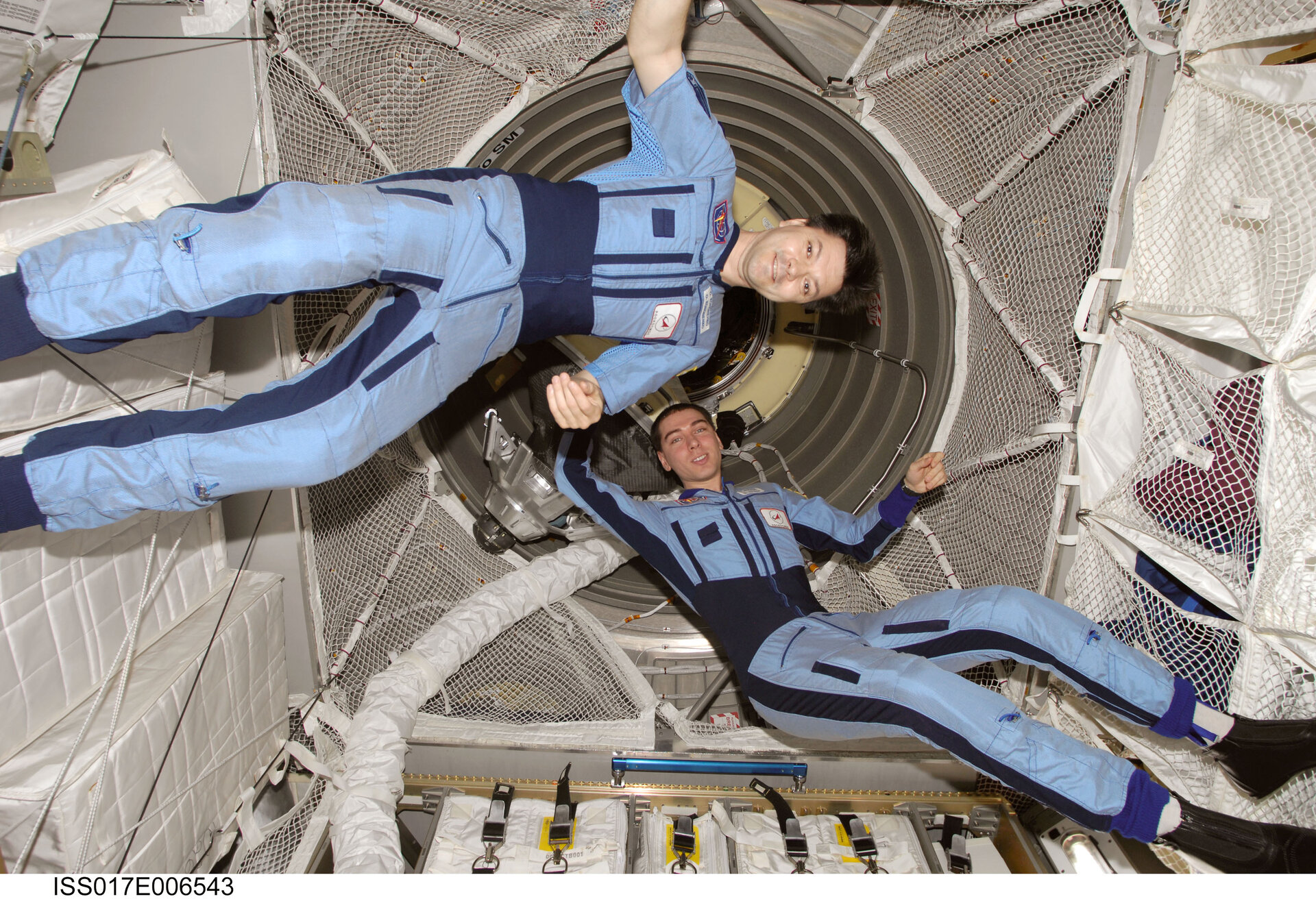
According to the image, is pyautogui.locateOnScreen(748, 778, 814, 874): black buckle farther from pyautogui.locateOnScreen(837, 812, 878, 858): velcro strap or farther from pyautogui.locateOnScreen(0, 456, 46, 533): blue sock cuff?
pyautogui.locateOnScreen(0, 456, 46, 533): blue sock cuff

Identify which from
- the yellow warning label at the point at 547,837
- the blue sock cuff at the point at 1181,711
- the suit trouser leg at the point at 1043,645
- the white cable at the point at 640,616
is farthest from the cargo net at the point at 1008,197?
the yellow warning label at the point at 547,837

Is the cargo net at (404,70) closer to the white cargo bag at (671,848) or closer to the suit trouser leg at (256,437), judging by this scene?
the suit trouser leg at (256,437)

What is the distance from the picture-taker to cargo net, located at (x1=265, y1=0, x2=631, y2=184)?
7.83ft

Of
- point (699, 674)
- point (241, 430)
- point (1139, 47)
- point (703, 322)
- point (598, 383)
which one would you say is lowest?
point (699, 674)

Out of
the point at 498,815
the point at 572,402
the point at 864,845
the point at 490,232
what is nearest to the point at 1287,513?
the point at 864,845

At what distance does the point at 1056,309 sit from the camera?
2.59m

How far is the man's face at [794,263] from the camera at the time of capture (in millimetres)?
2232

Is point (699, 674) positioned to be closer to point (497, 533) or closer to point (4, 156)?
point (497, 533)

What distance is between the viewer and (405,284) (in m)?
2.00

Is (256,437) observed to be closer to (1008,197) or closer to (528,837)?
(528,837)

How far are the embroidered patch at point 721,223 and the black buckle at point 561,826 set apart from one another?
201 cm
